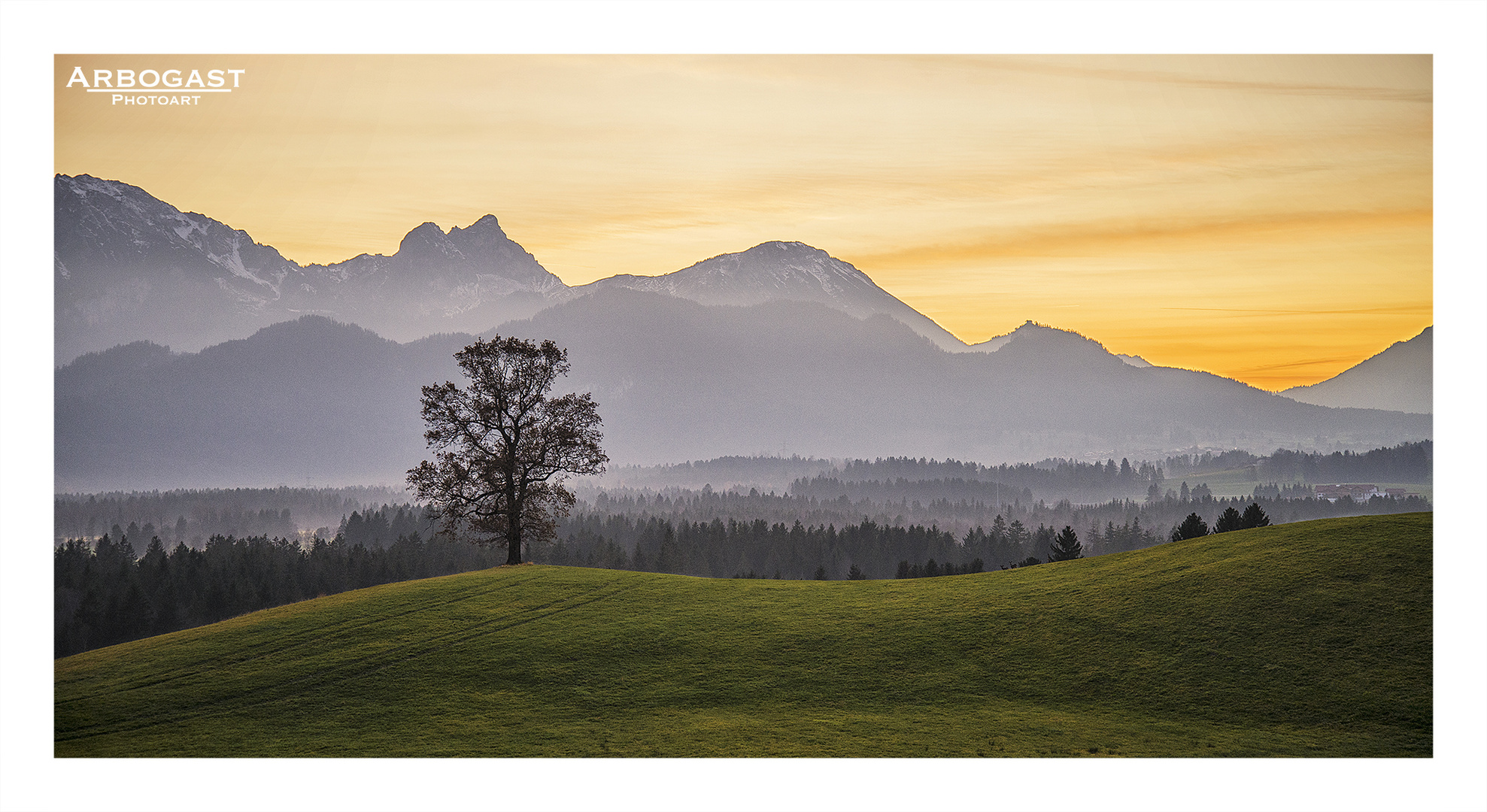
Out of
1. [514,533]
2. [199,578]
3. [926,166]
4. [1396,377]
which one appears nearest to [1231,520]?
[926,166]

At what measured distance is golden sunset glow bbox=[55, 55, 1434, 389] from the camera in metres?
29.7

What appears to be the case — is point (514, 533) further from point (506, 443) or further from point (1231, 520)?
point (1231, 520)

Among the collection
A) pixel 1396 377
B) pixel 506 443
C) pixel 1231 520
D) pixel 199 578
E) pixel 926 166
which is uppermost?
A: pixel 926 166

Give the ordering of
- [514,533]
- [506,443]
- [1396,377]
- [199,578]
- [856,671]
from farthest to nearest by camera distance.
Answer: [1396,377], [199,578], [506,443], [514,533], [856,671]

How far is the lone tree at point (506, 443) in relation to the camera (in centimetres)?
3531

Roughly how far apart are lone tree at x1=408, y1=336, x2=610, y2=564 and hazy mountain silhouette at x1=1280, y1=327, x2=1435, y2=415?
28868 mm

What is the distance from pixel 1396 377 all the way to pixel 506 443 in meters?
Answer: 117

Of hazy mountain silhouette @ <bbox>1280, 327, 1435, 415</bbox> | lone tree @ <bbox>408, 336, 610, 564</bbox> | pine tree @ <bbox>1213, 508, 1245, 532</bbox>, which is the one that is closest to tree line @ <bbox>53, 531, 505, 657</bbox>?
lone tree @ <bbox>408, 336, 610, 564</bbox>

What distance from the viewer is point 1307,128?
1300 inches

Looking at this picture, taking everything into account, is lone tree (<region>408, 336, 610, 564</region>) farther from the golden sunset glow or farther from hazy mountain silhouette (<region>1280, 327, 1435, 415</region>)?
hazy mountain silhouette (<region>1280, 327, 1435, 415</region>)

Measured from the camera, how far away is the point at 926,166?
131 feet

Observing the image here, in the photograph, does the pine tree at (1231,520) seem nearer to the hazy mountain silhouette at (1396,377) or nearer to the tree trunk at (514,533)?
the hazy mountain silhouette at (1396,377)

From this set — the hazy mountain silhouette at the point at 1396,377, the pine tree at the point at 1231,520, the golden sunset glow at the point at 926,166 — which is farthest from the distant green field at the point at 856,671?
the pine tree at the point at 1231,520
